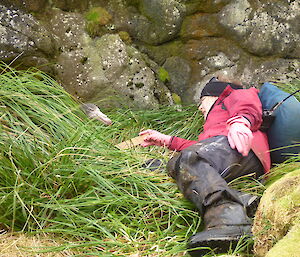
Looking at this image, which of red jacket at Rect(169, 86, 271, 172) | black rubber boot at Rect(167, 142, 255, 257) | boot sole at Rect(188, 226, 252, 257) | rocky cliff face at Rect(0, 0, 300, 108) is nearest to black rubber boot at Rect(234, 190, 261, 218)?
black rubber boot at Rect(167, 142, 255, 257)

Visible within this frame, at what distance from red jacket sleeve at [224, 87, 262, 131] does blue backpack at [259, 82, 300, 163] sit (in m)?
0.07

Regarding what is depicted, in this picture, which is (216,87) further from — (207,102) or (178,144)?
(178,144)

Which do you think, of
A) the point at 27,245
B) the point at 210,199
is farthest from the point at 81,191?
the point at 210,199

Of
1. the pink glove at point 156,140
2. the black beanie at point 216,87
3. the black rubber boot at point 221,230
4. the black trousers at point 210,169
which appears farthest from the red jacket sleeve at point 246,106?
the black rubber boot at point 221,230

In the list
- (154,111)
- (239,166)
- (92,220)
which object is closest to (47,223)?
(92,220)

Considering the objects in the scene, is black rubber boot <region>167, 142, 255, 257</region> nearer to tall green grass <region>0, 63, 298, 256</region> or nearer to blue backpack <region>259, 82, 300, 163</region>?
tall green grass <region>0, 63, 298, 256</region>

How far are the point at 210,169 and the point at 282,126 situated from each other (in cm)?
60

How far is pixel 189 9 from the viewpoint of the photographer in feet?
14.4

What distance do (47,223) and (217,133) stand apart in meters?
1.15

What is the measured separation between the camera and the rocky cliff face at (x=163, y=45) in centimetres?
421

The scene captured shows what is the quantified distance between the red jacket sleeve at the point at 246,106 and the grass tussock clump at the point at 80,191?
595 millimetres

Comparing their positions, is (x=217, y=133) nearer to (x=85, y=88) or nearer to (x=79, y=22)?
(x=85, y=88)

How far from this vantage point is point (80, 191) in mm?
2605

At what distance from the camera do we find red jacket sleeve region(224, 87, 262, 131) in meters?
2.83
